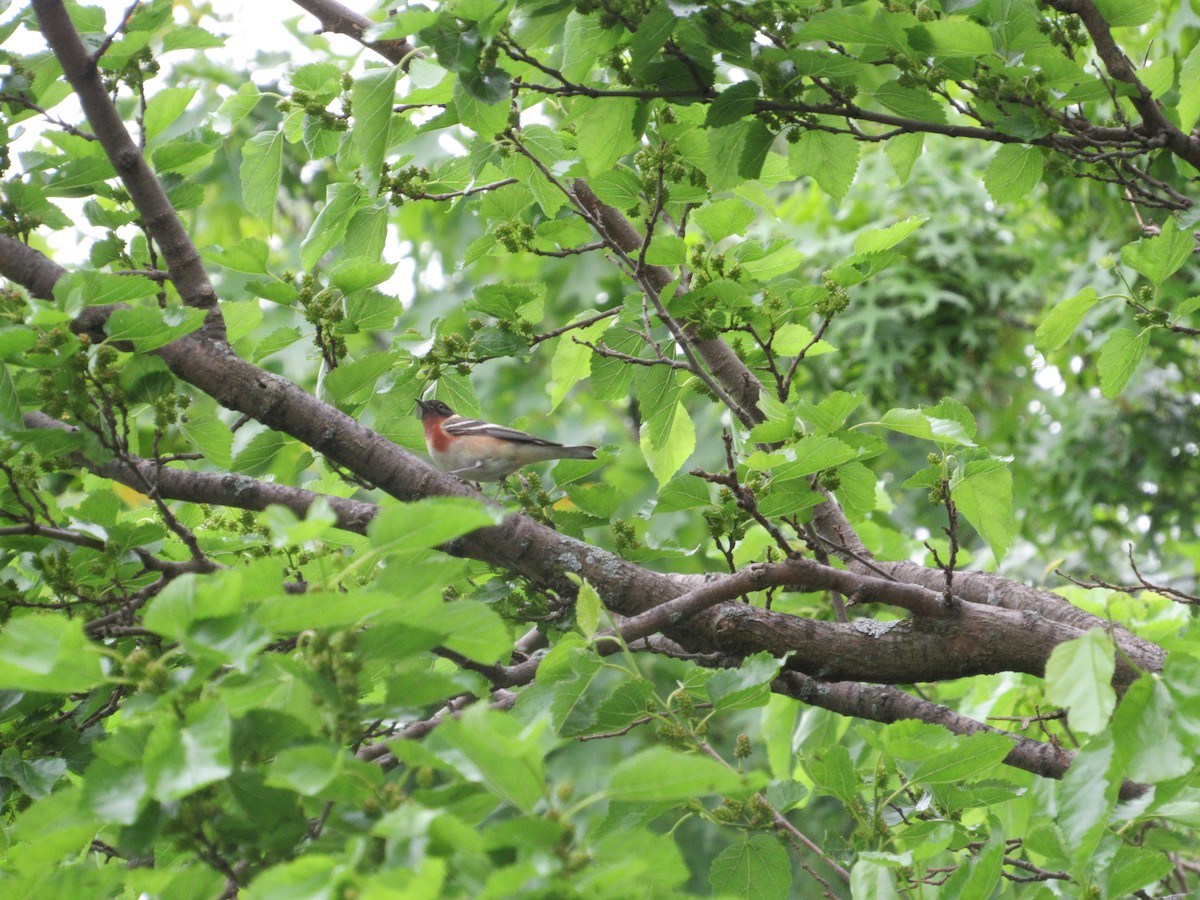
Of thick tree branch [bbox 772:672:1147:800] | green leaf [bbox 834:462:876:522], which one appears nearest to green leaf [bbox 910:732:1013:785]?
thick tree branch [bbox 772:672:1147:800]

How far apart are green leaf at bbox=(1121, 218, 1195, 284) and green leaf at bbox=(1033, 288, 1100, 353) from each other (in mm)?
152

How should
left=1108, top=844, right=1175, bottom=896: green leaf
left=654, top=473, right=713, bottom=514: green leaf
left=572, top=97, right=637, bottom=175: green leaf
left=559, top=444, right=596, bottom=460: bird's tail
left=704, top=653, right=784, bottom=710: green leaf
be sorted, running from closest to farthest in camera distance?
left=1108, top=844, right=1175, bottom=896: green leaf < left=704, top=653, right=784, bottom=710: green leaf < left=572, top=97, right=637, bottom=175: green leaf < left=654, top=473, right=713, bottom=514: green leaf < left=559, top=444, right=596, bottom=460: bird's tail

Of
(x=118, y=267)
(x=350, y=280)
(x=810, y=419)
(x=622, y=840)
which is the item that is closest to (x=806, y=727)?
(x=810, y=419)

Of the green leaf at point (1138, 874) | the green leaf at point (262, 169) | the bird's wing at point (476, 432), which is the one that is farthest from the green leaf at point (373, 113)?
the bird's wing at point (476, 432)

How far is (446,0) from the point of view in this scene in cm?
224

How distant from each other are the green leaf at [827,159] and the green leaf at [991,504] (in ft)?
2.74

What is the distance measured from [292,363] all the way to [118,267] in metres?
7.92

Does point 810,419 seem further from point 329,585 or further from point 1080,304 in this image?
point 329,585

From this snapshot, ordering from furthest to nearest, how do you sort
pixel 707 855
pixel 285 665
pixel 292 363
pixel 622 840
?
1. pixel 292 363
2. pixel 707 855
3. pixel 285 665
4. pixel 622 840

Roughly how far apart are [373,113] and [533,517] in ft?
3.88

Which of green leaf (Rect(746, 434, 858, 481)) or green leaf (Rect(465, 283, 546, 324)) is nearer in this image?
green leaf (Rect(746, 434, 858, 481))

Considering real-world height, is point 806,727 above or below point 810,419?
below

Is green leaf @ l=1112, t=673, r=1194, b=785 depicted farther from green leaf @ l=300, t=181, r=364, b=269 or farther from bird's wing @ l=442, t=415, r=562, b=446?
bird's wing @ l=442, t=415, r=562, b=446

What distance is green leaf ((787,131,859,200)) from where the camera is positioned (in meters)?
2.90
